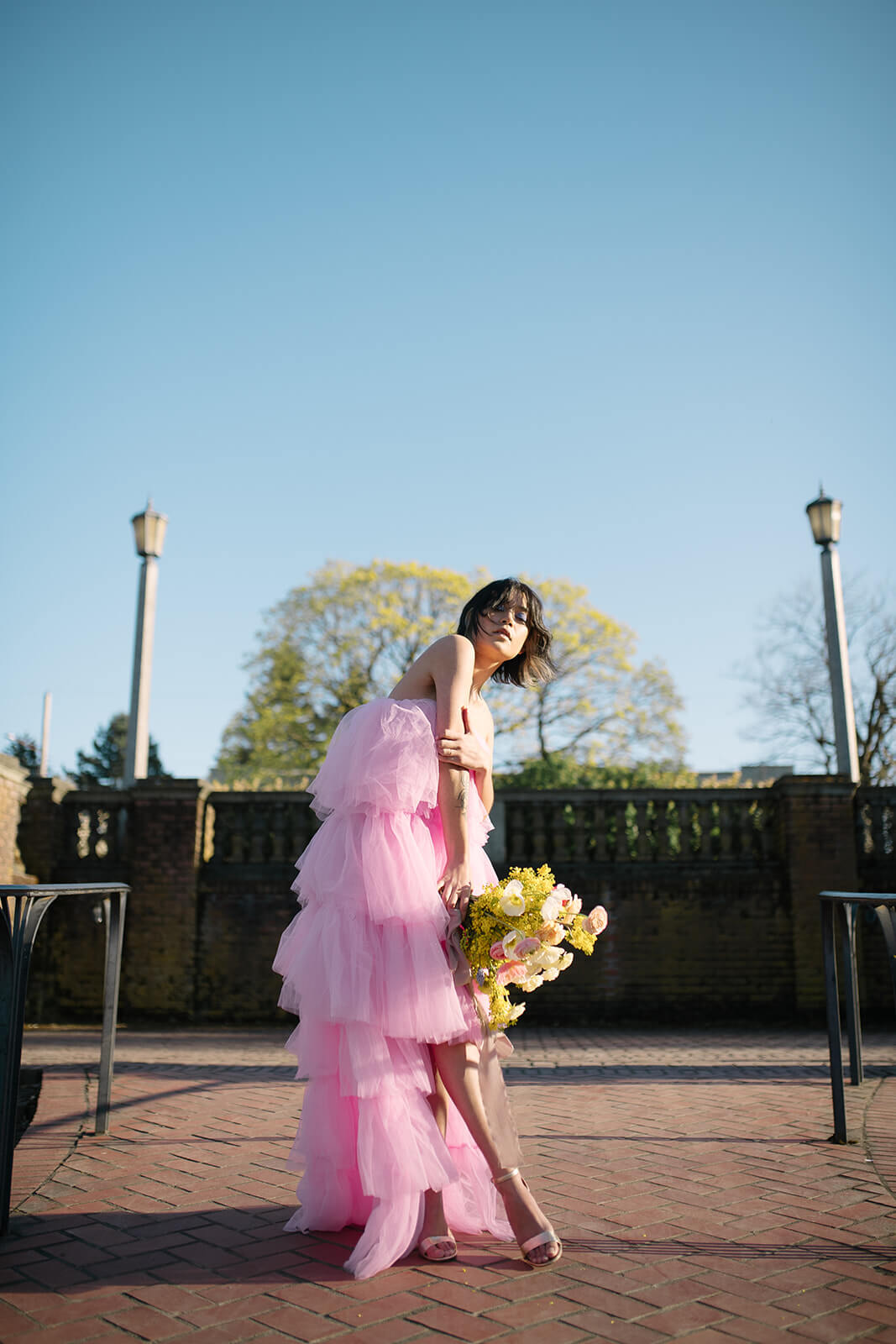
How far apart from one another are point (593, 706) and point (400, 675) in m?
5.43

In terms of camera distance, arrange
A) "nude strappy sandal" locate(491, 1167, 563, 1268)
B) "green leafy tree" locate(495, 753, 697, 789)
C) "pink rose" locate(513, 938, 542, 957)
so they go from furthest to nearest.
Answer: "green leafy tree" locate(495, 753, 697, 789) → "pink rose" locate(513, 938, 542, 957) → "nude strappy sandal" locate(491, 1167, 563, 1268)

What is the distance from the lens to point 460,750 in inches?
126

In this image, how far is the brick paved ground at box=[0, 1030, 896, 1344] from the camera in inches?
97.7

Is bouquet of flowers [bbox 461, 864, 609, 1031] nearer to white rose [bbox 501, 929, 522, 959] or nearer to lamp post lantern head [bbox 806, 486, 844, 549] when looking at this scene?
white rose [bbox 501, 929, 522, 959]

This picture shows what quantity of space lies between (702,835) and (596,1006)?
2.01m

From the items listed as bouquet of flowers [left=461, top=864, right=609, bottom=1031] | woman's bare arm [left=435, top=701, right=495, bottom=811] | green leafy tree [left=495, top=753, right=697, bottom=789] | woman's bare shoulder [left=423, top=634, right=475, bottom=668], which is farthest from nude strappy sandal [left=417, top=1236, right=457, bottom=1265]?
green leafy tree [left=495, top=753, right=697, bottom=789]

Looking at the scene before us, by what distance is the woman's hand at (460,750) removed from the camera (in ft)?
10.5

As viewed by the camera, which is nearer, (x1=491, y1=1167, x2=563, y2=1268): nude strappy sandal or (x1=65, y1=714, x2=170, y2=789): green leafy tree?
(x1=491, y1=1167, x2=563, y2=1268): nude strappy sandal

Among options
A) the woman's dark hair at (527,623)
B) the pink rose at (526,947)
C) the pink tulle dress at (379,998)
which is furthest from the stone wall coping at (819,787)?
the pink rose at (526,947)

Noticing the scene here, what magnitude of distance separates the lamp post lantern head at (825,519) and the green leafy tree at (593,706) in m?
15.6

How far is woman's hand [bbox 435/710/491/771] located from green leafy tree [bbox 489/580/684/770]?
75.7 ft

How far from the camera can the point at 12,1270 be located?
2854mm

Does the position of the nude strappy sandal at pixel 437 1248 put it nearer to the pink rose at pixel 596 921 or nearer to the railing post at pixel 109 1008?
the pink rose at pixel 596 921

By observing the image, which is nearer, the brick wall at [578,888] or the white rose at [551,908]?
the white rose at [551,908]
